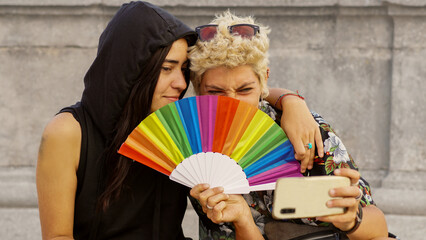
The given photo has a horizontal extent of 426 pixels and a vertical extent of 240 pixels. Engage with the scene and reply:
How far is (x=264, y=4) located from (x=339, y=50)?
0.75 metres

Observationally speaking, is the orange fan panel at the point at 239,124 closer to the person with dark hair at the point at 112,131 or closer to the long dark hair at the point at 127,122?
the person with dark hair at the point at 112,131

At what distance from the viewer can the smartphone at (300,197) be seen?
1.51 m

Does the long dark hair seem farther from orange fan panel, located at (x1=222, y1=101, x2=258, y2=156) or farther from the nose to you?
orange fan panel, located at (x1=222, y1=101, x2=258, y2=156)

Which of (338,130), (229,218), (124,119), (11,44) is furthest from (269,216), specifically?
(11,44)

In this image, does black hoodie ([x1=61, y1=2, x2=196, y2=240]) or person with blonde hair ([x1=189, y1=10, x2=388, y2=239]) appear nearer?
person with blonde hair ([x1=189, y1=10, x2=388, y2=239])

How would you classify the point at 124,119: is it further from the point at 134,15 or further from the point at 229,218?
the point at 229,218

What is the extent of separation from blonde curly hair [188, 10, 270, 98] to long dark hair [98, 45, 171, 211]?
5.5 inches

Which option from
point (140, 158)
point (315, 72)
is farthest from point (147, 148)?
point (315, 72)

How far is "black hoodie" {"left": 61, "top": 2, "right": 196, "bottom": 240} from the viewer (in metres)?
2.09

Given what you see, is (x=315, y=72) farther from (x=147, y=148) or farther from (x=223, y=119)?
(x=147, y=148)

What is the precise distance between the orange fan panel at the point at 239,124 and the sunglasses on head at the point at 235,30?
0.35m

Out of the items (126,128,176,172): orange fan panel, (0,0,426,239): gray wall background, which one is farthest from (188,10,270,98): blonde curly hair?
(0,0,426,239): gray wall background

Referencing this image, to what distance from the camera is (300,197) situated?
1.53m

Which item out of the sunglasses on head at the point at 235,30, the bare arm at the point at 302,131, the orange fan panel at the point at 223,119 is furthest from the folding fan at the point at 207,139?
the sunglasses on head at the point at 235,30
